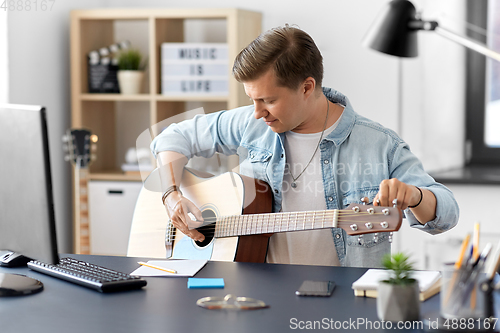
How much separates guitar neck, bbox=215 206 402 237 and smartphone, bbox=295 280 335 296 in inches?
5.9

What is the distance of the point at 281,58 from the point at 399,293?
73 cm

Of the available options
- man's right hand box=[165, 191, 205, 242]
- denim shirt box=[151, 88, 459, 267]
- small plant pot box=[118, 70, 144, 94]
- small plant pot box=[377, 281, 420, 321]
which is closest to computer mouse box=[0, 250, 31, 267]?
man's right hand box=[165, 191, 205, 242]

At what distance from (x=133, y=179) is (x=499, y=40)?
2.00 meters

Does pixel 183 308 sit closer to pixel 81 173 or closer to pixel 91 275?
pixel 91 275

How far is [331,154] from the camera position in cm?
151

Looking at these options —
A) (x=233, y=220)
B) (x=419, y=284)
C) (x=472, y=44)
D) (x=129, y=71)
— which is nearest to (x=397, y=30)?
(x=472, y=44)

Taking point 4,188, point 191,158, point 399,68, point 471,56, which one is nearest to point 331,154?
point 191,158

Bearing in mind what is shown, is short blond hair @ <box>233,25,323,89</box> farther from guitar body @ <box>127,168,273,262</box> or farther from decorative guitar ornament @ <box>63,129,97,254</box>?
decorative guitar ornament @ <box>63,129,97,254</box>

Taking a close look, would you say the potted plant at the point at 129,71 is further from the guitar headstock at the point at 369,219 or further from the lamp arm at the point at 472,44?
the guitar headstock at the point at 369,219

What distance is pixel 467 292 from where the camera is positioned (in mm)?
756

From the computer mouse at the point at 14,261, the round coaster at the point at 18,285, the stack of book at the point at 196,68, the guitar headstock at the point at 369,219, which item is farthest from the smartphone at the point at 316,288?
the stack of book at the point at 196,68

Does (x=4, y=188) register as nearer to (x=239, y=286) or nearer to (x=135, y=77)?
(x=239, y=286)

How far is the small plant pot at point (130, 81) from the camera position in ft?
9.37

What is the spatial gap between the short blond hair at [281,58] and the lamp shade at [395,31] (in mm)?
490
